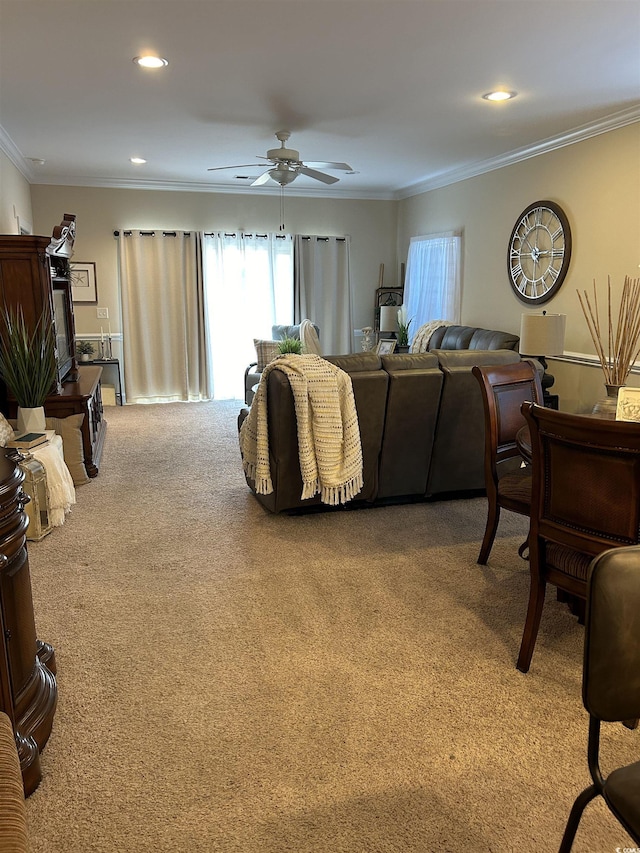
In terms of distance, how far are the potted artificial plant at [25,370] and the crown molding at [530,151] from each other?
164 inches

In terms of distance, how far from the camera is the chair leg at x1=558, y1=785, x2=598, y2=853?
121 centimetres

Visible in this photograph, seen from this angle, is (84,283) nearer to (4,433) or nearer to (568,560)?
(4,433)

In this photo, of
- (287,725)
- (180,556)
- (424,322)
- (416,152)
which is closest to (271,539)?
(180,556)

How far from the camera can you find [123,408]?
7.18m

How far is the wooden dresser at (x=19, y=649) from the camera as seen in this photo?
166 cm

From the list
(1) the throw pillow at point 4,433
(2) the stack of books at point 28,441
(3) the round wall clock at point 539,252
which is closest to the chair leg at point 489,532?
(2) the stack of books at point 28,441

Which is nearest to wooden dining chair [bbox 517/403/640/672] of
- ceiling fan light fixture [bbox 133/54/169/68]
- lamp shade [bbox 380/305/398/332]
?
ceiling fan light fixture [bbox 133/54/169/68]

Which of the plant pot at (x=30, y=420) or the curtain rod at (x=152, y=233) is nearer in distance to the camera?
the plant pot at (x=30, y=420)

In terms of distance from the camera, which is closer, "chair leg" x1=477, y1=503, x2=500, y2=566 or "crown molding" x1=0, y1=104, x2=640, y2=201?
"chair leg" x1=477, y1=503, x2=500, y2=566

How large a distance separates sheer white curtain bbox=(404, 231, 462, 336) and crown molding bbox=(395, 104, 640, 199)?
22.2 inches

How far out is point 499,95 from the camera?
3920 mm

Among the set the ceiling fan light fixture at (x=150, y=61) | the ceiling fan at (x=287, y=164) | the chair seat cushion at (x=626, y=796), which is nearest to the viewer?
the chair seat cushion at (x=626, y=796)

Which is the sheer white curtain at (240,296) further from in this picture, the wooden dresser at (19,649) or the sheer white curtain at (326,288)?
the wooden dresser at (19,649)

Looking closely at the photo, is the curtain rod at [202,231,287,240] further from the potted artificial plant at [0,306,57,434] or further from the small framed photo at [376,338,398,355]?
the potted artificial plant at [0,306,57,434]
